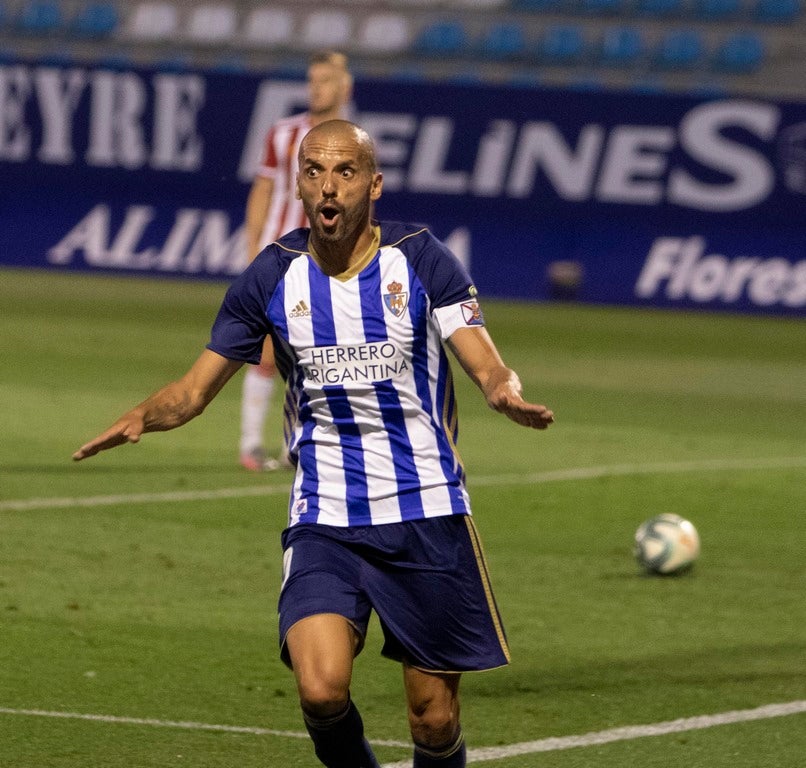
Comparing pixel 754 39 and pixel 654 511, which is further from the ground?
pixel 654 511

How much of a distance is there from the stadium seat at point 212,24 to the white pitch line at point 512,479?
815 inches

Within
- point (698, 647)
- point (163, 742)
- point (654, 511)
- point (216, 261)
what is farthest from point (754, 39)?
point (163, 742)

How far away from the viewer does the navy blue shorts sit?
4461 mm

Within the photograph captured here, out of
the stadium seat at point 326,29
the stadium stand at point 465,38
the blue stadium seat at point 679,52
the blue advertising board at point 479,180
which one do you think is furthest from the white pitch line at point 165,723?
the stadium seat at point 326,29

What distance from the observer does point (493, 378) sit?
4398 millimetres

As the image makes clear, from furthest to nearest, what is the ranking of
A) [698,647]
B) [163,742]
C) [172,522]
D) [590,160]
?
1. [590,160]
2. [172,522]
3. [698,647]
4. [163,742]

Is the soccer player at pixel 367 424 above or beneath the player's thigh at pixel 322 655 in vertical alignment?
above

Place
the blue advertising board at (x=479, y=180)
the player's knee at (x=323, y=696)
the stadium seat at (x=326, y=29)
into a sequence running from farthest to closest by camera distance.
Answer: the stadium seat at (x=326, y=29)
the blue advertising board at (x=479, y=180)
the player's knee at (x=323, y=696)

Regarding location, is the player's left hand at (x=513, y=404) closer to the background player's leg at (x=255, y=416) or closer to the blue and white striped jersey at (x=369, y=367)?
the blue and white striped jersey at (x=369, y=367)

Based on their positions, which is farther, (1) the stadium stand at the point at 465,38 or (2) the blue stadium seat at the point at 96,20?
(2) the blue stadium seat at the point at 96,20

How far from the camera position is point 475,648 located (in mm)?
4520

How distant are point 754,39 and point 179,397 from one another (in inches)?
1011

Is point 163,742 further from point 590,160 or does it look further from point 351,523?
point 590,160

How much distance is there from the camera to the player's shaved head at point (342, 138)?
4508 mm
